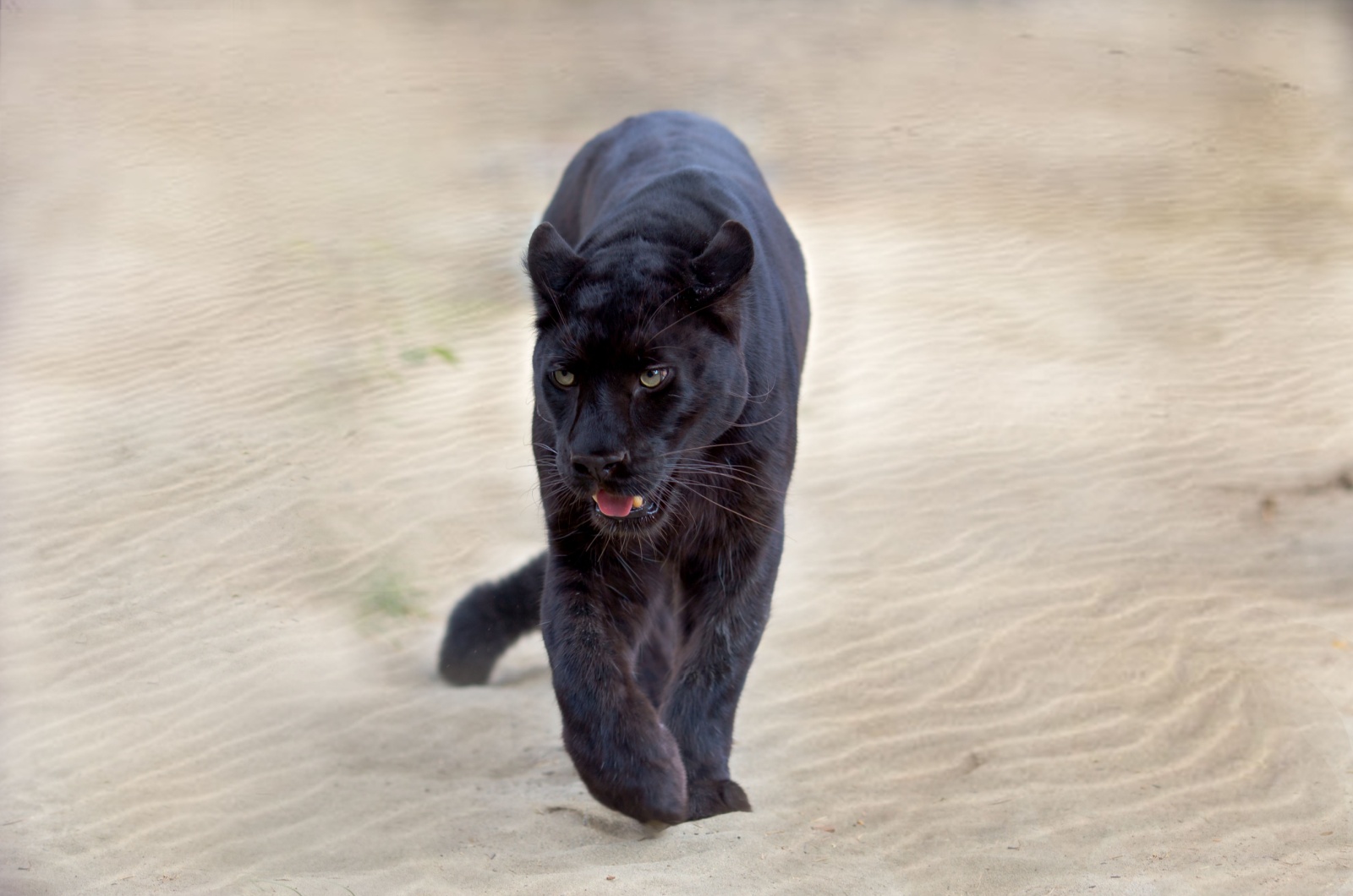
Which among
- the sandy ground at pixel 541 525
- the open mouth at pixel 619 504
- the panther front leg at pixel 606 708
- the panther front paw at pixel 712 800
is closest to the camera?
the open mouth at pixel 619 504

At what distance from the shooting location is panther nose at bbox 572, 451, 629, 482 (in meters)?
3.13

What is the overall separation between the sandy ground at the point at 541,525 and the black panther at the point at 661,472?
0.35 metres

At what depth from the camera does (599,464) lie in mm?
3135

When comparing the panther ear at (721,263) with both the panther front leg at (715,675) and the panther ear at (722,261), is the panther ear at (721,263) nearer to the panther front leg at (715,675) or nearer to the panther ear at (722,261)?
the panther ear at (722,261)

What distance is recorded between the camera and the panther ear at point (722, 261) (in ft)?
11.3

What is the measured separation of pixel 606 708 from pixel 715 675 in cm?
50

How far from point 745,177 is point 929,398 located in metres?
3.51

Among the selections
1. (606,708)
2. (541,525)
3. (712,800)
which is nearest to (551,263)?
(606,708)

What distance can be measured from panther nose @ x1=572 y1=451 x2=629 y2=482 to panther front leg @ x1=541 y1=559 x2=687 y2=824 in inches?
24.3

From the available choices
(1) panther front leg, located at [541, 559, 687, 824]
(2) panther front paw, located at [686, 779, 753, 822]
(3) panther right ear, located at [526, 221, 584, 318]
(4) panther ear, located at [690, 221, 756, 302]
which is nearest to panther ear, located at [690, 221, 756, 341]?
(4) panther ear, located at [690, 221, 756, 302]

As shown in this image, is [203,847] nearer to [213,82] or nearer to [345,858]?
[345,858]

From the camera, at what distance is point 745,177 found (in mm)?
5207

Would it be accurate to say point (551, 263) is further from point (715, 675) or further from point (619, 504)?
point (715, 675)

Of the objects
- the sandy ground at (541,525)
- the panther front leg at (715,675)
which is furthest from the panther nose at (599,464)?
the sandy ground at (541,525)
